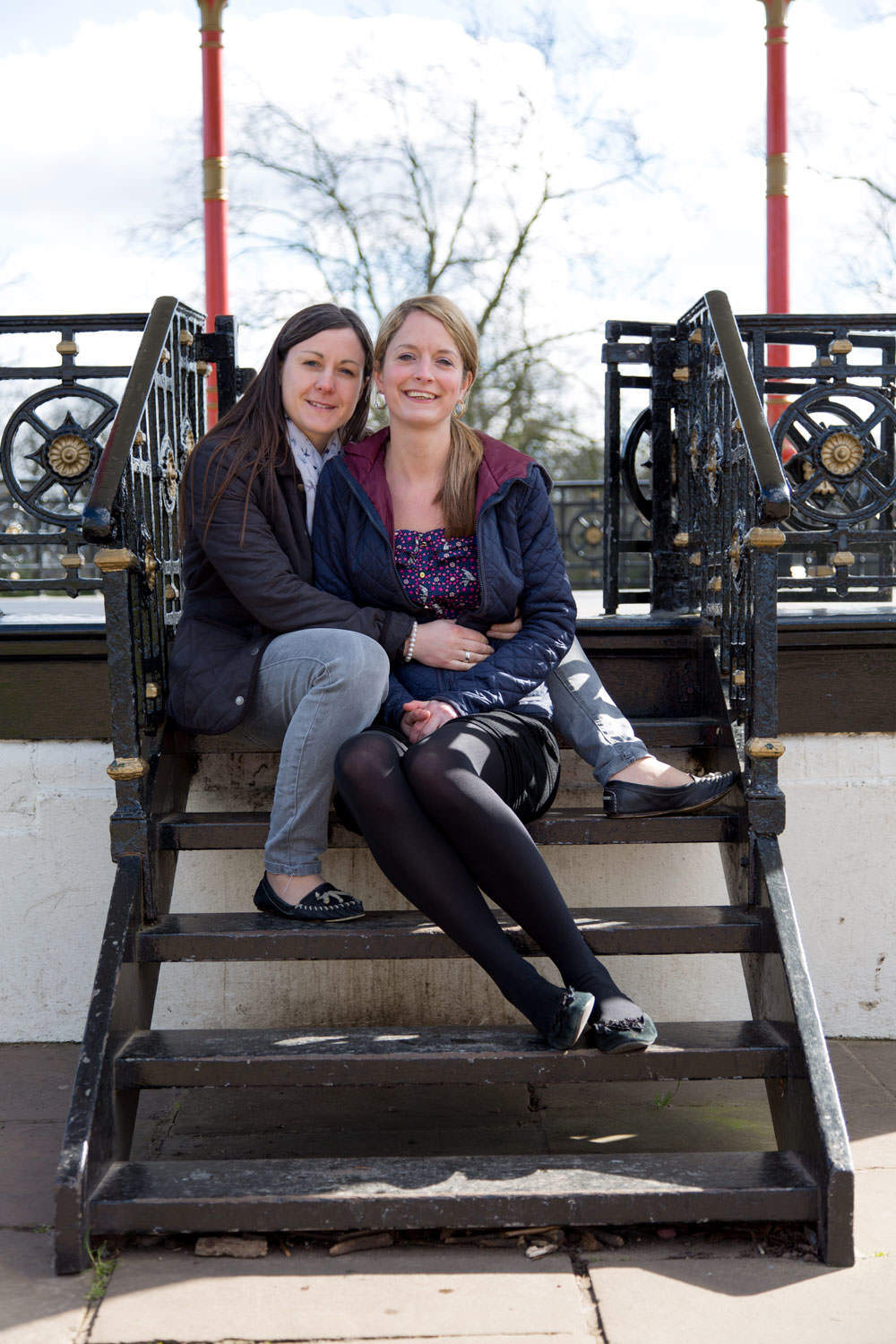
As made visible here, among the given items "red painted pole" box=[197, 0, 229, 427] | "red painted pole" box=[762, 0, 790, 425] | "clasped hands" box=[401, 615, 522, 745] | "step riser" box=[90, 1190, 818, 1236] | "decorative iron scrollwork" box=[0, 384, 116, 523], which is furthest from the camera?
"red painted pole" box=[762, 0, 790, 425]

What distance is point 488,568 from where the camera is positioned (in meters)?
3.16

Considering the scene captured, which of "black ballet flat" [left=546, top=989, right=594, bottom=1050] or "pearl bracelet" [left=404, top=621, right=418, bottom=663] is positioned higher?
"pearl bracelet" [left=404, top=621, right=418, bottom=663]

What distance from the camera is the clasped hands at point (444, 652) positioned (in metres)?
3.04

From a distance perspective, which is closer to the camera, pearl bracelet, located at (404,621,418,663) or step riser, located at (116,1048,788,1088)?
step riser, located at (116,1048,788,1088)

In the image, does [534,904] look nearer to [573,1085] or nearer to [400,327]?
[573,1085]

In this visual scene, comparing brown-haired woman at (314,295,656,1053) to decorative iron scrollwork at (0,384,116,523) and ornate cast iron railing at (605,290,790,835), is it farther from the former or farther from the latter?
decorative iron scrollwork at (0,384,116,523)

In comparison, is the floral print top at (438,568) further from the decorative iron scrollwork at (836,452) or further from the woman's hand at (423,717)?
the decorative iron scrollwork at (836,452)

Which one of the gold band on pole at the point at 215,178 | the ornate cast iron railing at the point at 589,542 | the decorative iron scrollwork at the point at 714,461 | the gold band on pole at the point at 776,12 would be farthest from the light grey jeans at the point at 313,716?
the ornate cast iron railing at the point at 589,542

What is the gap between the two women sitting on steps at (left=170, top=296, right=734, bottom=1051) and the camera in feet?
9.81

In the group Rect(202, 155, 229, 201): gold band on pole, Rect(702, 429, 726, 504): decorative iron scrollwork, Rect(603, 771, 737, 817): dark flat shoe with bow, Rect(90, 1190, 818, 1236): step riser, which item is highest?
Rect(202, 155, 229, 201): gold band on pole

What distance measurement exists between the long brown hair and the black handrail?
0.97 m

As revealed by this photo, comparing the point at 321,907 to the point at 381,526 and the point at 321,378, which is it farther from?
the point at 321,378

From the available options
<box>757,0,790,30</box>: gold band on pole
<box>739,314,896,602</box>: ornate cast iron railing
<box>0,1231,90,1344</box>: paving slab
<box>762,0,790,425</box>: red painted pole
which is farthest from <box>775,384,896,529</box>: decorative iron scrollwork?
<box>757,0,790,30</box>: gold band on pole

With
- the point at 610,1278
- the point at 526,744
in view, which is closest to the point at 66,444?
the point at 526,744
